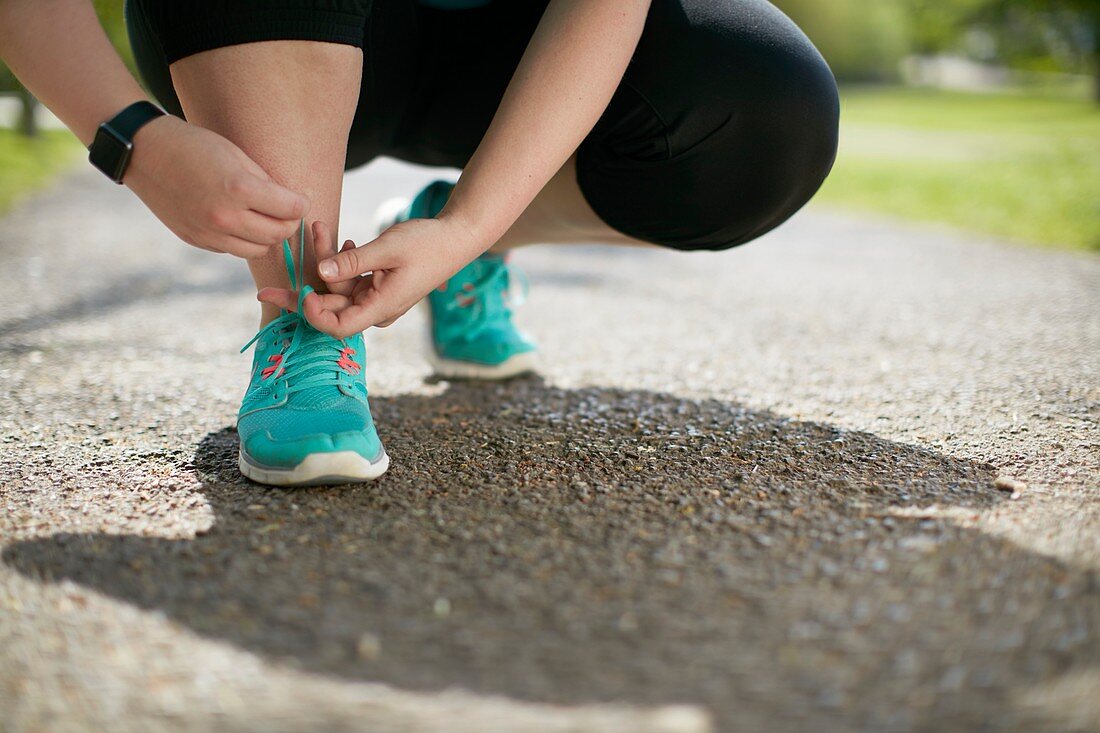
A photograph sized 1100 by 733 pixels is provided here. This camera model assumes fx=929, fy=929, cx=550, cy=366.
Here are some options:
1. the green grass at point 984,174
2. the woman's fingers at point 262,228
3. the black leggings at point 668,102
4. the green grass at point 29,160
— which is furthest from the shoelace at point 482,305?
the green grass at point 29,160

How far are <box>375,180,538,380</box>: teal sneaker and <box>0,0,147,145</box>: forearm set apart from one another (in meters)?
0.59

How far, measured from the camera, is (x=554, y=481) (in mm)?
1016

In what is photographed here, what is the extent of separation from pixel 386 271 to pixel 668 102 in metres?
0.45

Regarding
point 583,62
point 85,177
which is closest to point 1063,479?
point 583,62

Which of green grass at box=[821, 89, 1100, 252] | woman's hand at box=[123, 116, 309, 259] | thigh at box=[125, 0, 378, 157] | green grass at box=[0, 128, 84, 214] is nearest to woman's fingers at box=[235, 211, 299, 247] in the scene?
woman's hand at box=[123, 116, 309, 259]

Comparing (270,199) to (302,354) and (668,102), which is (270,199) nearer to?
(302,354)

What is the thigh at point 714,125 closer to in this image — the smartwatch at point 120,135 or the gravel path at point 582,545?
the gravel path at point 582,545

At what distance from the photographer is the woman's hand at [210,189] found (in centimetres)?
85

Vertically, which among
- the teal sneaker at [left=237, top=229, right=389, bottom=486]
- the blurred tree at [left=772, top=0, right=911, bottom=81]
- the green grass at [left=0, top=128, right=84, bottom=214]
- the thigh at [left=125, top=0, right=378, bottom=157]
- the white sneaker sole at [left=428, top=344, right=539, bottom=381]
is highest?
the blurred tree at [left=772, top=0, right=911, bottom=81]

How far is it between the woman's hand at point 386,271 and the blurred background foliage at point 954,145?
2.49 metres

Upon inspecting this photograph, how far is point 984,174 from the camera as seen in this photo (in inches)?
185

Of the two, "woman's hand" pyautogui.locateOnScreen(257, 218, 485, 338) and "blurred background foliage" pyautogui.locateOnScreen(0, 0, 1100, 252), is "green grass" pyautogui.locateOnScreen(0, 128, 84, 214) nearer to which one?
"blurred background foliage" pyautogui.locateOnScreen(0, 0, 1100, 252)

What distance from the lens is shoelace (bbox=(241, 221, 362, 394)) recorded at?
3.34ft

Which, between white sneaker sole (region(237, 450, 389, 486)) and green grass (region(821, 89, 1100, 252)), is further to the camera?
green grass (region(821, 89, 1100, 252))
